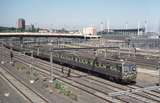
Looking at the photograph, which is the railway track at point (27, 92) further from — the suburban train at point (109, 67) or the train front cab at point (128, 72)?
the train front cab at point (128, 72)

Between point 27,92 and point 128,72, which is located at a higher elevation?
point 128,72

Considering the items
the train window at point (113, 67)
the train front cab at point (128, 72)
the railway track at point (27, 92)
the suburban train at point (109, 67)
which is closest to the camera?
the railway track at point (27, 92)

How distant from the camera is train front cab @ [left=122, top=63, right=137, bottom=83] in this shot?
39031 mm

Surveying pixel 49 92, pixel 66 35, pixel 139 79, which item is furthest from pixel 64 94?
pixel 66 35

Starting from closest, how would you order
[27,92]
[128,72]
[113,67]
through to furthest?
[27,92], [128,72], [113,67]

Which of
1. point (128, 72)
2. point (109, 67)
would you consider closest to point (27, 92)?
point (109, 67)

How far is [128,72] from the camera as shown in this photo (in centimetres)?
3931

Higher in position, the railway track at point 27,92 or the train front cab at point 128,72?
the train front cab at point 128,72

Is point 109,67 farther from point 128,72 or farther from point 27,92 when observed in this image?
point 27,92

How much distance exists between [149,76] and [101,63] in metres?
9.99

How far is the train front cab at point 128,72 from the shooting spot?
39.0 meters

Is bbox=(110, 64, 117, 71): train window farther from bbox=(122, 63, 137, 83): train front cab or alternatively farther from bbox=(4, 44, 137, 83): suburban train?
bbox=(122, 63, 137, 83): train front cab

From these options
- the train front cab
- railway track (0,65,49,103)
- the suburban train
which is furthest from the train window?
railway track (0,65,49,103)

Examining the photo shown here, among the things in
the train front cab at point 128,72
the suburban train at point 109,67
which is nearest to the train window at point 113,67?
the suburban train at point 109,67
